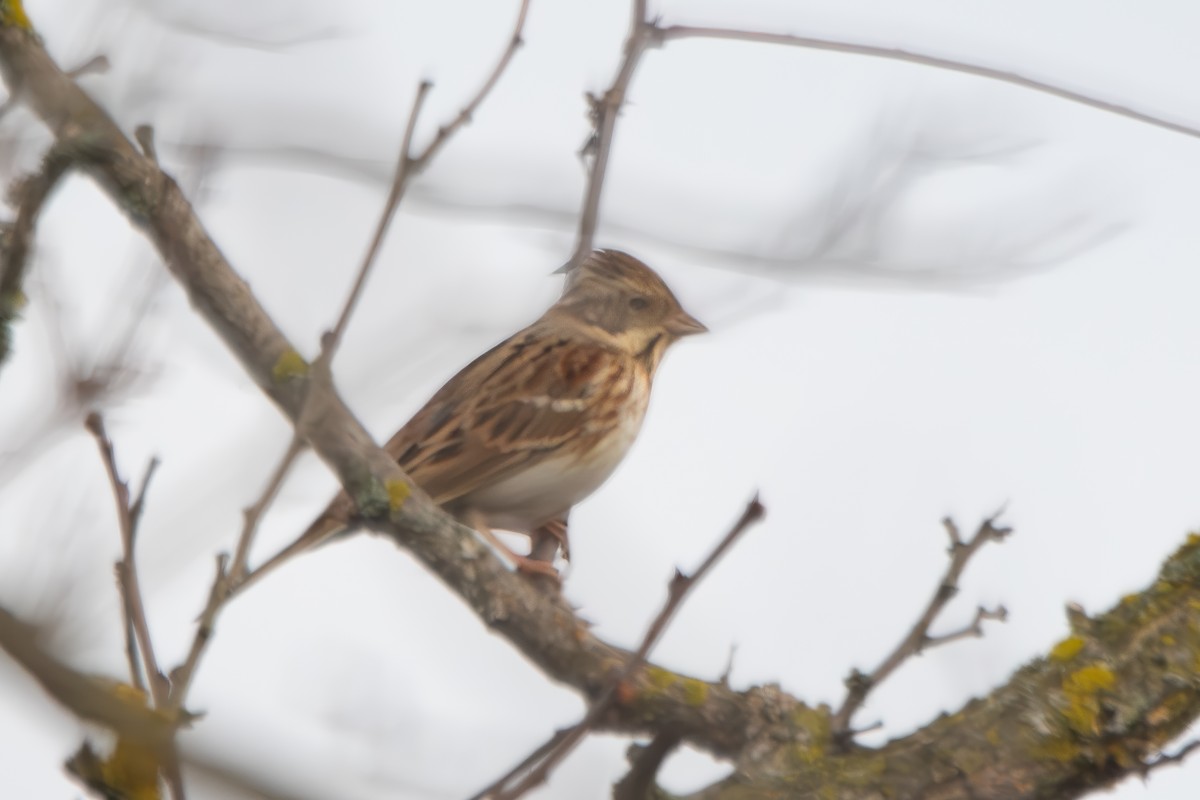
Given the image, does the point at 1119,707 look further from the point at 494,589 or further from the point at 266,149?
the point at 266,149

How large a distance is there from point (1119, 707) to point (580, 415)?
309cm

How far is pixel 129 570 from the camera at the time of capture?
94.3 inches

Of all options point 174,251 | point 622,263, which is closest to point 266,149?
point 174,251

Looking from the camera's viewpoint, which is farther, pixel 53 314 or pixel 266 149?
pixel 266 149

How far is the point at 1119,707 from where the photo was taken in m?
3.76

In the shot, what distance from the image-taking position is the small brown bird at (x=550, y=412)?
6121mm

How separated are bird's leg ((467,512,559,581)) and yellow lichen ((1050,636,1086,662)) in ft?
6.55

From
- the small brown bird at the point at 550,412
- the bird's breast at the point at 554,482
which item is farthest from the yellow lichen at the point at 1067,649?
the bird's breast at the point at 554,482

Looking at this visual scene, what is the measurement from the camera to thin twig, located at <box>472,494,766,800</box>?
7.53ft

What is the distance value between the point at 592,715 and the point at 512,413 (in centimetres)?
392

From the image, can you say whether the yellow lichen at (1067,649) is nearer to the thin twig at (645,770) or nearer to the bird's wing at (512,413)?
the thin twig at (645,770)

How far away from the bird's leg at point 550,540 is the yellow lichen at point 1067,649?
2464 mm

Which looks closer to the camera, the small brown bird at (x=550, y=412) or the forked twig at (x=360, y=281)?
the forked twig at (x=360, y=281)

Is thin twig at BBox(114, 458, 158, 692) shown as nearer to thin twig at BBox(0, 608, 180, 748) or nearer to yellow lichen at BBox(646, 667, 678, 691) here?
thin twig at BBox(0, 608, 180, 748)
